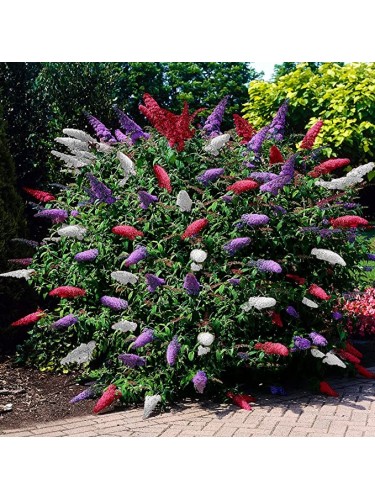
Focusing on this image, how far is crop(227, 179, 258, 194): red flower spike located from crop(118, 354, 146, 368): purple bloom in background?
1.43 meters

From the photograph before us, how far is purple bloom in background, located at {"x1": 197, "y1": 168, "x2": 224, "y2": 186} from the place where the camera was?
540 cm

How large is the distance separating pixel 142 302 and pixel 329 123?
632 centimetres

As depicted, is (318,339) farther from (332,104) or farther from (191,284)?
(332,104)

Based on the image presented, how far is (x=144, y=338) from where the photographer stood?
5.19m

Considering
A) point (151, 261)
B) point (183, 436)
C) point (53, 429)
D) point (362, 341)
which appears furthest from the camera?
point (362, 341)

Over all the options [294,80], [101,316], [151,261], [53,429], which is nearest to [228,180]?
[151,261]

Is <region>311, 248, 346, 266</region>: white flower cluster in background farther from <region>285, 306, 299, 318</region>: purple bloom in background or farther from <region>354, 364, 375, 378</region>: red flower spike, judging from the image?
<region>354, 364, 375, 378</region>: red flower spike

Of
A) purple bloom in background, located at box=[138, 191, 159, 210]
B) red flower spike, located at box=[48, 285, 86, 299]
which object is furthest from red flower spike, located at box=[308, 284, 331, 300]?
red flower spike, located at box=[48, 285, 86, 299]

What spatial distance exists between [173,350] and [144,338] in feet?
0.92

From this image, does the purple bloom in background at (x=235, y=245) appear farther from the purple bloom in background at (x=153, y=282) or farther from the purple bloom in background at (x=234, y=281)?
the purple bloom in background at (x=153, y=282)

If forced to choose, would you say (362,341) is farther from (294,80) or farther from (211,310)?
(294,80)

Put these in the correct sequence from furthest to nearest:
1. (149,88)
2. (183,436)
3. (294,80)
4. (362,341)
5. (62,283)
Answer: (149,88)
(294,80)
(362,341)
(62,283)
(183,436)

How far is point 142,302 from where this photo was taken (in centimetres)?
536

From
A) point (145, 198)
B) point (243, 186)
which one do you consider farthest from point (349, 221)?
point (145, 198)
